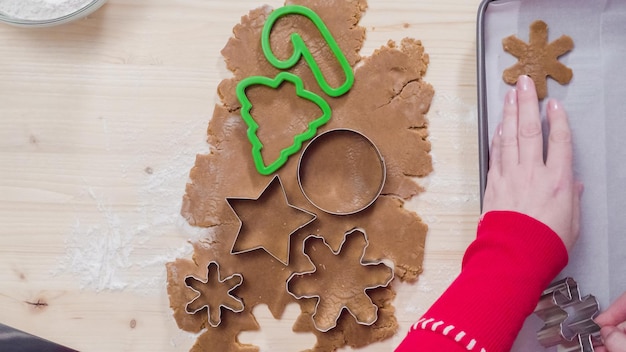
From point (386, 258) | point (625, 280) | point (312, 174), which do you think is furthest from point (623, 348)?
point (312, 174)

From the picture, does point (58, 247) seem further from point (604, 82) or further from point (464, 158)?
point (604, 82)

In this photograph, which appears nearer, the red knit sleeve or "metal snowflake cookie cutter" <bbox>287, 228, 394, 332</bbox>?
the red knit sleeve

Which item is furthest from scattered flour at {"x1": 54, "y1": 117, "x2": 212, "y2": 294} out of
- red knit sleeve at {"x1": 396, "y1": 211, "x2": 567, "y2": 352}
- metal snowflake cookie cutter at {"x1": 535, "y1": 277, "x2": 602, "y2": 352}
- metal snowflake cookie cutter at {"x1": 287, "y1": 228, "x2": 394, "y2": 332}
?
metal snowflake cookie cutter at {"x1": 535, "y1": 277, "x2": 602, "y2": 352}

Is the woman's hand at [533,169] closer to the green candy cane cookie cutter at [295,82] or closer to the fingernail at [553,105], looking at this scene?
the fingernail at [553,105]

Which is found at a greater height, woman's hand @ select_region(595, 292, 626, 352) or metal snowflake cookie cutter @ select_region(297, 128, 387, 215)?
metal snowflake cookie cutter @ select_region(297, 128, 387, 215)

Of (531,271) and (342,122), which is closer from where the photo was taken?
(531,271)

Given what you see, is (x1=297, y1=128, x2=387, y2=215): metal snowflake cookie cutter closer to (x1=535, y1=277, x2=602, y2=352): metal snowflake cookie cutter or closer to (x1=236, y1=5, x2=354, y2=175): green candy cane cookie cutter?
(x1=236, y1=5, x2=354, y2=175): green candy cane cookie cutter

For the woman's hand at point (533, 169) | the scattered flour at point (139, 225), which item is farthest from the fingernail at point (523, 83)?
the scattered flour at point (139, 225)
